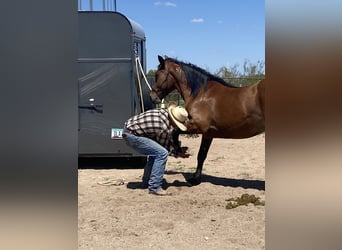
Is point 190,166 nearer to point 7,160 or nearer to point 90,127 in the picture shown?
point 90,127

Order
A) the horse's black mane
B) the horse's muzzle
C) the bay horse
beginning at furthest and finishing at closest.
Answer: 1. the horse's muzzle
2. the horse's black mane
3. the bay horse

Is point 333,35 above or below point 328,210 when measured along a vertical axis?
above

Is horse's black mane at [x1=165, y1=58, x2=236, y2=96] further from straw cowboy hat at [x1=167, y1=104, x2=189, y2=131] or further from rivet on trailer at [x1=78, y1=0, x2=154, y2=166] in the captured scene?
rivet on trailer at [x1=78, y1=0, x2=154, y2=166]

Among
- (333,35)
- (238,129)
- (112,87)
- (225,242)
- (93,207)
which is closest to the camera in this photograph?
(333,35)

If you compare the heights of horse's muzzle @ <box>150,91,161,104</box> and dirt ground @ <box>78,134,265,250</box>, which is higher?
horse's muzzle @ <box>150,91,161,104</box>

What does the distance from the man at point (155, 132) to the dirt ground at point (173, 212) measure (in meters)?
0.26

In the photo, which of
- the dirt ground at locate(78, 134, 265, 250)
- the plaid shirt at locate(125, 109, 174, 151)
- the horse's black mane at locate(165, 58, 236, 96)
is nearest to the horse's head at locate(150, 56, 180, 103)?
the horse's black mane at locate(165, 58, 236, 96)

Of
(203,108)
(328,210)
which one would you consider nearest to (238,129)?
(203,108)

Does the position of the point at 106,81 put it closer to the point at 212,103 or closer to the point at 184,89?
the point at 184,89

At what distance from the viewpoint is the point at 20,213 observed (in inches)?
43.9

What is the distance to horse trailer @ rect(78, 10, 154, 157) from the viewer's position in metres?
7.14

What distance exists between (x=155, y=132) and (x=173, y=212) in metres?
1.16

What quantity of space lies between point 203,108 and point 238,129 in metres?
0.53

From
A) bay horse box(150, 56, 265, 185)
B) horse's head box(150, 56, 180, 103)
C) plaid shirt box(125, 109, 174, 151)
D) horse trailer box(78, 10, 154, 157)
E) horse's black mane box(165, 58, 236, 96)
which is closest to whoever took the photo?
plaid shirt box(125, 109, 174, 151)
